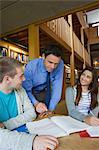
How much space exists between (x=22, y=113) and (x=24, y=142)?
652 millimetres

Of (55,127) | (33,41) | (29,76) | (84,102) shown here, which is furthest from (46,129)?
(33,41)

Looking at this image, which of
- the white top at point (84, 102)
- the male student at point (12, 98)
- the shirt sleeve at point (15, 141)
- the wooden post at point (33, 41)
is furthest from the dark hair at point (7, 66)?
the wooden post at point (33, 41)

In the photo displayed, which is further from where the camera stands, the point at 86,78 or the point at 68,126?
the point at 86,78

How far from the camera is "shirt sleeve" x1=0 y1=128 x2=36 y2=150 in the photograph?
2.19 ft

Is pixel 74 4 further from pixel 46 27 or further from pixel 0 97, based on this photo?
pixel 0 97

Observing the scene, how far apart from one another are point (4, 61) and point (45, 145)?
617 mm

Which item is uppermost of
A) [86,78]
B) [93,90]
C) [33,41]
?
[33,41]

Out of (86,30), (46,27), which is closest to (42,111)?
(46,27)

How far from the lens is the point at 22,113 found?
1.31 meters

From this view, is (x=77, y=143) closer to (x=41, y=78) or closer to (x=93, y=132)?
(x=93, y=132)

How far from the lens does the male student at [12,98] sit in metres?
1.17

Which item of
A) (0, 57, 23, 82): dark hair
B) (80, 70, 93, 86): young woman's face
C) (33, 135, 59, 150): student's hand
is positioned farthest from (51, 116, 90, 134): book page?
(80, 70, 93, 86): young woman's face

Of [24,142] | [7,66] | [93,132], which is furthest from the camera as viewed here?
[7,66]

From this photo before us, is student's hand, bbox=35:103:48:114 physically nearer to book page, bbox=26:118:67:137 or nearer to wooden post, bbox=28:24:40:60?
book page, bbox=26:118:67:137
